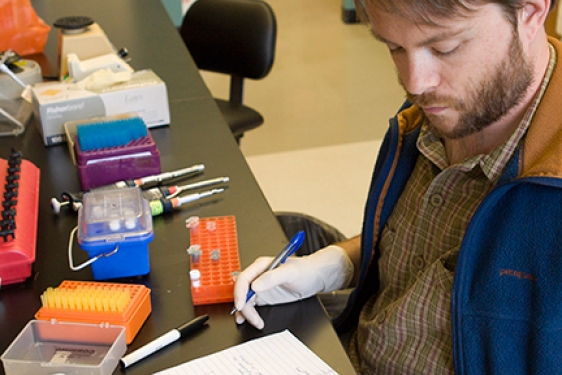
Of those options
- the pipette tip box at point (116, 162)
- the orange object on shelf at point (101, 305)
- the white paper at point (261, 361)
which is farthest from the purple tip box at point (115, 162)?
the white paper at point (261, 361)

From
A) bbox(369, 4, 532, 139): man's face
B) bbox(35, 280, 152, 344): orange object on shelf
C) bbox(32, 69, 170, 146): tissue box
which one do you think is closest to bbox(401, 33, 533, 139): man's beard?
bbox(369, 4, 532, 139): man's face

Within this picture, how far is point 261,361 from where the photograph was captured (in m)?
0.93

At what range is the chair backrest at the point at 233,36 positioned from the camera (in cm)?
242

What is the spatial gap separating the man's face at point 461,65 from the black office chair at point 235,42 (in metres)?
1.40

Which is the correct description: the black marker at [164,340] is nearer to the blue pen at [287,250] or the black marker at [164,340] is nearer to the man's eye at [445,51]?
the blue pen at [287,250]

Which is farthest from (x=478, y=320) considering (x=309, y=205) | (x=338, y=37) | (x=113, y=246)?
(x=338, y=37)

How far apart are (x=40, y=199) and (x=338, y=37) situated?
3.83 m

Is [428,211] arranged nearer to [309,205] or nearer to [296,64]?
[309,205]

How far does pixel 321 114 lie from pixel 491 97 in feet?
8.80

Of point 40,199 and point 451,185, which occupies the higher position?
point 451,185

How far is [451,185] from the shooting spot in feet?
3.83

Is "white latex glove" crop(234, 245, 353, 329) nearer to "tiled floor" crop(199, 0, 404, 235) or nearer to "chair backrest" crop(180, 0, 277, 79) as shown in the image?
"chair backrest" crop(180, 0, 277, 79)

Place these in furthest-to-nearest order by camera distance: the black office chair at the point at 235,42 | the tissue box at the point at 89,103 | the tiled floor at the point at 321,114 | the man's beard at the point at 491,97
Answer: the tiled floor at the point at 321,114, the black office chair at the point at 235,42, the tissue box at the point at 89,103, the man's beard at the point at 491,97

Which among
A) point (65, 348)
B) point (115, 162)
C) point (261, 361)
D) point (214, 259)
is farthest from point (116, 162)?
point (261, 361)
